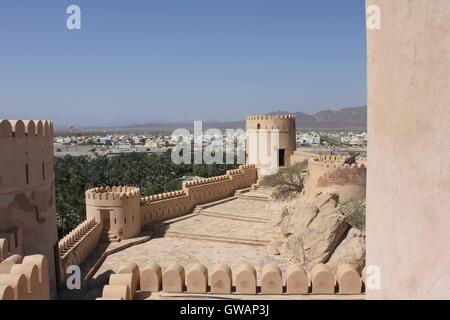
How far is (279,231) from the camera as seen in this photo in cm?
1508

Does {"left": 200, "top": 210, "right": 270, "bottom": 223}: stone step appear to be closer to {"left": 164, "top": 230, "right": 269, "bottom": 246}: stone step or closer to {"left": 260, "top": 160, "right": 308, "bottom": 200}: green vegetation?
{"left": 260, "top": 160, "right": 308, "bottom": 200}: green vegetation

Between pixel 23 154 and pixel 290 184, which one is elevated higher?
pixel 23 154

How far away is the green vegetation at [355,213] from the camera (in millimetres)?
11469

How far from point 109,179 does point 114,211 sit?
17.2 m

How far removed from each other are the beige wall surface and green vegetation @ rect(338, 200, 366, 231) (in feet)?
29.0

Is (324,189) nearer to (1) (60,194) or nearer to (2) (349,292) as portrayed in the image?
(2) (349,292)

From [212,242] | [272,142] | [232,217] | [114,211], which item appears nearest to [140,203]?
[114,211]

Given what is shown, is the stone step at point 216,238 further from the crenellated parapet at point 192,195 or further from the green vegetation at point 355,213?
the green vegetation at point 355,213

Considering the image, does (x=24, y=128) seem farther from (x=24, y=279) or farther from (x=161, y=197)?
(x=161, y=197)

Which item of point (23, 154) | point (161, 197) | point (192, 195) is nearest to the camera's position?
point (23, 154)

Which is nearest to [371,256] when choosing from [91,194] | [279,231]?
[279,231]

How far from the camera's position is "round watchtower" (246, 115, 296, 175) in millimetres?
24875

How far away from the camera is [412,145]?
255 cm
